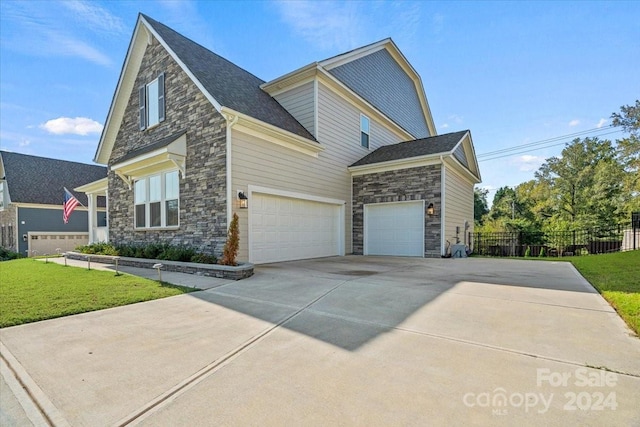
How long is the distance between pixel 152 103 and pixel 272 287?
9.28 metres

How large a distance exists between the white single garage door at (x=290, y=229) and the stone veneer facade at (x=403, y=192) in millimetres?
1033

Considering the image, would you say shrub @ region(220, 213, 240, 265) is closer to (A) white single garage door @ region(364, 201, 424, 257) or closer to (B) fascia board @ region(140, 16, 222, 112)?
(B) fascia board @ region(140, 16, 222, 112)

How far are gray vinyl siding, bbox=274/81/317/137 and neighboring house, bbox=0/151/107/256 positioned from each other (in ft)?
52.0

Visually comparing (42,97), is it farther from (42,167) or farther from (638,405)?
(638,405)

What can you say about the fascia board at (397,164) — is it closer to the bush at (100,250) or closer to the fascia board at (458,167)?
the fascia board at (458,167)

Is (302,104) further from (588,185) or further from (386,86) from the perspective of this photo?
(588,185)

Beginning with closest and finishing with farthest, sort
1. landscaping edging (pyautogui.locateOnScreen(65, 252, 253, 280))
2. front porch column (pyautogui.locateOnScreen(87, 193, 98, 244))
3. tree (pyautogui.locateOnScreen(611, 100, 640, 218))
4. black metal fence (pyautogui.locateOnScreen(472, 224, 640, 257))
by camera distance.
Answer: landscaping edging (pyautogui.locateOnScreen(65, 252, 253, 280)) < front porch column (pyautogui.locateOnScreen(87, 193, 98, 244)) < black metal fence (pyautogui.locateOnScreen(472, 224, 640, 257)) < tree (pyautogui.locateOnScreen(611, 100, 640, 218))

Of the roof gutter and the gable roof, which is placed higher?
the gable roof

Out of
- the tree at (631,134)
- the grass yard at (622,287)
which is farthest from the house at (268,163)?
the tree at (631,134)

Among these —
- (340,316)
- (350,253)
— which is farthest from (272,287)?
(350,253)

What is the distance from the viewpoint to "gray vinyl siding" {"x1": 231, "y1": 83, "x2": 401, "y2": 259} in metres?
8.67

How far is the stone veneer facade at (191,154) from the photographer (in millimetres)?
8531

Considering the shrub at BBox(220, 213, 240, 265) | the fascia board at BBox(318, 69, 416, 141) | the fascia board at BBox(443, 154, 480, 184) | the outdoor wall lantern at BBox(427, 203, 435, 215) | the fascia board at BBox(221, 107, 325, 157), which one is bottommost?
the shrub at BBox(220, 213, 240, 265)

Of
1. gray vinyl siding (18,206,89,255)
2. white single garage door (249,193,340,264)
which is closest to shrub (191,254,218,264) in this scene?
white single garage door (249,193,340,264)
